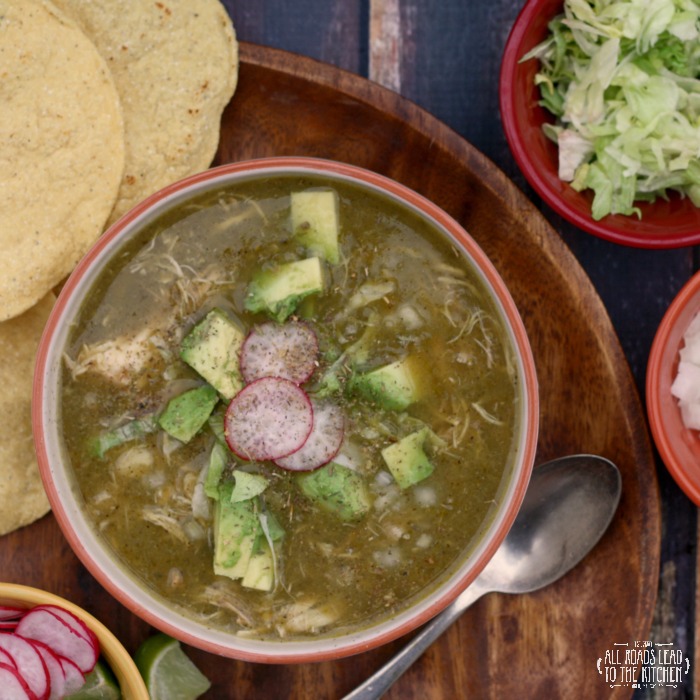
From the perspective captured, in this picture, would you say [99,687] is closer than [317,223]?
No

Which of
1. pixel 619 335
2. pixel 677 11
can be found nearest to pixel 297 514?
pixel 619 335

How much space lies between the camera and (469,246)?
2510mm

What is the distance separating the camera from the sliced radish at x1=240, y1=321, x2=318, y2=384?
99.0 inches

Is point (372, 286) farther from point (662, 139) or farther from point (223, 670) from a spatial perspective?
point (223, 670)

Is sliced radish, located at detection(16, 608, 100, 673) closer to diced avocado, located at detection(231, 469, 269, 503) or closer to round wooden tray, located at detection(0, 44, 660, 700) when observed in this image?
round wooden tray, located at detection(0, 44, 660, 700)

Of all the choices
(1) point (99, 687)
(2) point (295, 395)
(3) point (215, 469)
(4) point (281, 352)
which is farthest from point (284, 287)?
(1) point (99, 687)

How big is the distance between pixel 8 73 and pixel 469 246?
56.6 inches

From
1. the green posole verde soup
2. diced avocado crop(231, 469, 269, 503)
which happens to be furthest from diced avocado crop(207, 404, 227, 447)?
diced avocado crop(231, 469, 269, 503)

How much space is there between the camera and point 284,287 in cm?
252

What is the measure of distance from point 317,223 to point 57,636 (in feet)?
4.57

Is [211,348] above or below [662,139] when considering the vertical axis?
below

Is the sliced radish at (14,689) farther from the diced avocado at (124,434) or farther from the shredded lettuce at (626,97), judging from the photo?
the shredded lettuce at (626,97)

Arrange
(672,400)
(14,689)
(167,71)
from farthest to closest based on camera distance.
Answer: (672,400), (167,71), (14,689)

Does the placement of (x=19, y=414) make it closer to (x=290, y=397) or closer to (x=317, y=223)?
(x=290, y=397)
